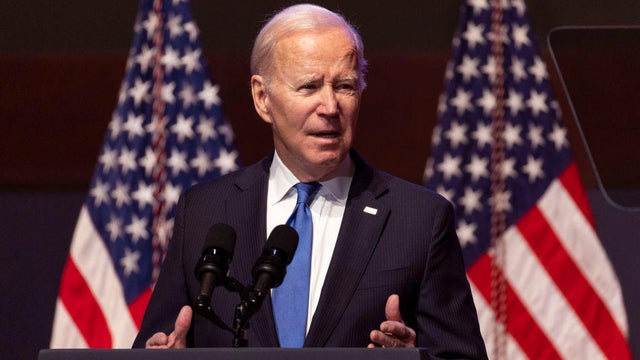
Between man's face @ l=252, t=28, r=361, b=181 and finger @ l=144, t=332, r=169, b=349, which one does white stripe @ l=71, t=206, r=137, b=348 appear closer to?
man's face @ l=252, t=28, r=361, b=181

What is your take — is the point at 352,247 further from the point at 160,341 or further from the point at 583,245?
the point at 583,245

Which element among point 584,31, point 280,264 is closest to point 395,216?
point 280,264

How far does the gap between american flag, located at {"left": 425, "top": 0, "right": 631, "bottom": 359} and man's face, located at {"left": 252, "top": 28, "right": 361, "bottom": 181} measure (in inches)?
66.9

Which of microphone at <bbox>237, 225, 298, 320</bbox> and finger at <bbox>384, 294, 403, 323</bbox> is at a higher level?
microphone at <bbox>237, 225, 298, 320</bbox>

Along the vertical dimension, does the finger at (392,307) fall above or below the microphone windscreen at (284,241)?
below

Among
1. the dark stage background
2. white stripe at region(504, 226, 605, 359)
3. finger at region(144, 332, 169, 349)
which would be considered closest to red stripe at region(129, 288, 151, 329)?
the dark stage background

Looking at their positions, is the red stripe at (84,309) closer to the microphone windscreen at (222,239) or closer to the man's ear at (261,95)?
the man's ear at (261,95)

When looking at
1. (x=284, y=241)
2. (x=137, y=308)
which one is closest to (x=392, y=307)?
(x=284, y=241)

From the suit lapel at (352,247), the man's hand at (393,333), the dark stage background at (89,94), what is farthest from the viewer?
the dark stage background at (89,94)

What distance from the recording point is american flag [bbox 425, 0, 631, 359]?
156 inches

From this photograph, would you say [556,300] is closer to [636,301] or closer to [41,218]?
[636,301]

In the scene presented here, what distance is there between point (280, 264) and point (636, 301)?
2.47 meters

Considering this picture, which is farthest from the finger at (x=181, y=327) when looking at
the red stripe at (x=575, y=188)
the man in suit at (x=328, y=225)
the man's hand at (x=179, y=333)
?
the red stripe at (x=575, y=188)

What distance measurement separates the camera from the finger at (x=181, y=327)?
6.85 ft
